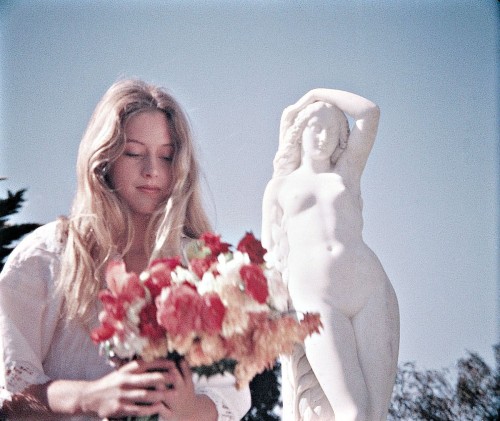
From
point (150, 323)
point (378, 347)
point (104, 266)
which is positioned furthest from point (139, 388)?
point (378, 347)

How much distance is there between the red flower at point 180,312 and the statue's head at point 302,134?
9.57 ft

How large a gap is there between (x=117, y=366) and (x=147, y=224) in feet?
1.77

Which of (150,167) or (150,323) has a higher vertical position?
(150,167)

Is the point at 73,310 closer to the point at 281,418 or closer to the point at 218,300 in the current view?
the point at 218,300

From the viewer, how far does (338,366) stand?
15.0 ft

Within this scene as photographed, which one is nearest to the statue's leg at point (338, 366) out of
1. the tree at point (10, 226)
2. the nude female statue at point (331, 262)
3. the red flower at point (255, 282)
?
the nude female statue at point (331, 262)

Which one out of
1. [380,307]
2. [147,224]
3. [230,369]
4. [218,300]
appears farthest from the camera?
[380,307]

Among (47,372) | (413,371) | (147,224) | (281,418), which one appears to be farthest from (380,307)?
(47,372)

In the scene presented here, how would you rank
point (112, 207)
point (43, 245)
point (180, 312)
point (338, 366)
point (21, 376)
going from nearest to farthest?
point (180, 312) < point (21, 376) < point (43, 245) < point (112, 207) < point (338, 366)

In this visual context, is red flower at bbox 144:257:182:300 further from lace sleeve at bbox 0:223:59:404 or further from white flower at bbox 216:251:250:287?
lace sleeve at bbox 0:223:59:404

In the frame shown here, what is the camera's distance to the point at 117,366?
222 cm

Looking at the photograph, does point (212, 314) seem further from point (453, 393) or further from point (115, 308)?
point (453, 393)

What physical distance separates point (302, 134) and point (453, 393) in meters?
1.59

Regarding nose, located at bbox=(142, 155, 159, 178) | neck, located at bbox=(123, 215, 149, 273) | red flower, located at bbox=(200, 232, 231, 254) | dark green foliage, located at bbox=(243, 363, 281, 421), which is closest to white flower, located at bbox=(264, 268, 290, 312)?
red flower, located at bbox=(200, 232, 231, 254)
